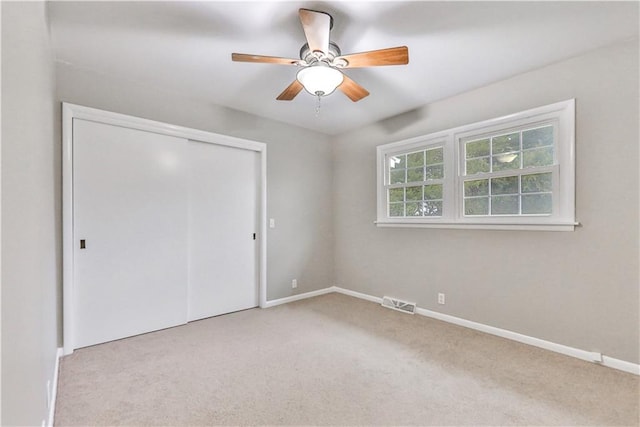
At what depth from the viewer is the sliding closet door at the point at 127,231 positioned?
2.62 meters

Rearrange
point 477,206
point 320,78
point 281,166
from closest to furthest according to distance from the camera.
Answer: point 320,78, point 477,206, point 281,166

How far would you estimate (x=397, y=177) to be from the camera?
3.90 m

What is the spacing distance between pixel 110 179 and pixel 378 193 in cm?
300

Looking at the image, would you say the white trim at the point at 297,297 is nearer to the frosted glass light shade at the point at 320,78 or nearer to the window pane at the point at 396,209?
the window pane at the point at 396,209

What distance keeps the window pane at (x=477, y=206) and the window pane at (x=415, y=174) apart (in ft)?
2.08

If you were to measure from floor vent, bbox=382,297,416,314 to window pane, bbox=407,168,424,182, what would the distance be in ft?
4.97

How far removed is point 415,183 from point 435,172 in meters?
0.27

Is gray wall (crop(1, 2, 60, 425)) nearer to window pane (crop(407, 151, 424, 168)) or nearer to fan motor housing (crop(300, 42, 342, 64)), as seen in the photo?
fan motor housing (crop(300, 42, 342, 64))

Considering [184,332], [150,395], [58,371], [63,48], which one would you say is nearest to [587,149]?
[150,395]

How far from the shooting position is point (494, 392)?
6.45 feet

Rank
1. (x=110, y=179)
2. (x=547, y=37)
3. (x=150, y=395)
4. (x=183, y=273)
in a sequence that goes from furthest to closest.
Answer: (x=183, y=273)
(x=110, y=179)
(x=547, y=37)
(x=150, y=395)

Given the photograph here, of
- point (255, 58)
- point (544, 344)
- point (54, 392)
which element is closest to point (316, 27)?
point (255, 58)

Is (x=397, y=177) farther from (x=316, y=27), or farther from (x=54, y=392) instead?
(x=54, y=392)

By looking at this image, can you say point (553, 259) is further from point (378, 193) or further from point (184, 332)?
point (184, 332)
